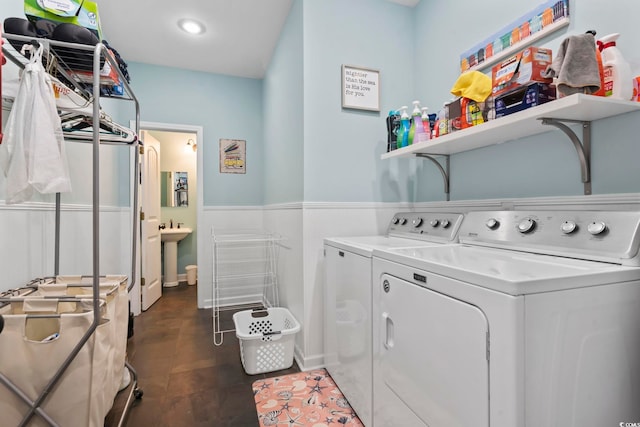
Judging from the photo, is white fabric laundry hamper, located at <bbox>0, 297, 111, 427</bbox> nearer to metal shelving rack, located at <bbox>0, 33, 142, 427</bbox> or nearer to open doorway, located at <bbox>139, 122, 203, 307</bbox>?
metal shelving rack, located at <bbox>0, 33, 142, 427</bbox>

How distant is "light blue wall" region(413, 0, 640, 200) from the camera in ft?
3.75

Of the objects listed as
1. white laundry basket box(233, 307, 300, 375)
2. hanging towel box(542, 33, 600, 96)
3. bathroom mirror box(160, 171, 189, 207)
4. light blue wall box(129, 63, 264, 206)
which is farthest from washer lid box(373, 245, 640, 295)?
bathroom mirror box(160, 171, 189, 207)

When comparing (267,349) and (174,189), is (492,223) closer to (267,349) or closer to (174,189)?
(267,349)

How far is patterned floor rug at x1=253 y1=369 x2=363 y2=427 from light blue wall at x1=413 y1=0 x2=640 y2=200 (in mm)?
1411

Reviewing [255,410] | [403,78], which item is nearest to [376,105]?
[403,78]

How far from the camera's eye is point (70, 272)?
2.00 m

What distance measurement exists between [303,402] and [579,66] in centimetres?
194

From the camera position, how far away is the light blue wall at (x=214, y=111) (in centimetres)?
321

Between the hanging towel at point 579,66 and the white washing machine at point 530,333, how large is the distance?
43 cm

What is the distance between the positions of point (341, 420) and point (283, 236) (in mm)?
1419

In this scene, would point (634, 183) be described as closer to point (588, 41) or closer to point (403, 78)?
point (588, 41)

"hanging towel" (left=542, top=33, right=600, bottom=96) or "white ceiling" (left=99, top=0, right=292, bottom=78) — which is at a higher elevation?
"white ceiling" (left=99, top=0, right=292, bottom=78)

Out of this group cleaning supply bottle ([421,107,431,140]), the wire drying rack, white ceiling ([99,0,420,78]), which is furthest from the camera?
the wire drying rack

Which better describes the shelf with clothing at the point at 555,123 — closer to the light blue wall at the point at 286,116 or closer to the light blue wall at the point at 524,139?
the light blue wall at the point at 524,139
